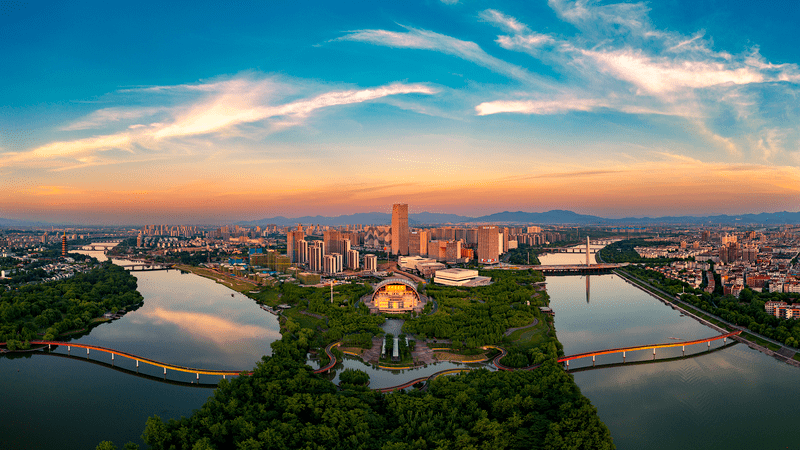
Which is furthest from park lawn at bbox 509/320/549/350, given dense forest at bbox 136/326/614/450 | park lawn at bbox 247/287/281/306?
park lawn at bbox 247/287/281/306

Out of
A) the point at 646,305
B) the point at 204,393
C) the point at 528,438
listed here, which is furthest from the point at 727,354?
the point at 204,393

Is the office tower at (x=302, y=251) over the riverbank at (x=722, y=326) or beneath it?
over

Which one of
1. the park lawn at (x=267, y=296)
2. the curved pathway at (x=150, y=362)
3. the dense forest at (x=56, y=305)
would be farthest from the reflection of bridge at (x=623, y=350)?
the dense forest at (x=56, y=305)

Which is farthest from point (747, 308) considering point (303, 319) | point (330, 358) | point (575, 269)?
point (575, 269)

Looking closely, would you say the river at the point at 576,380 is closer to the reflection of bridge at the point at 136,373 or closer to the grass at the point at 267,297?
the reflection of bridge at the point at 136,373

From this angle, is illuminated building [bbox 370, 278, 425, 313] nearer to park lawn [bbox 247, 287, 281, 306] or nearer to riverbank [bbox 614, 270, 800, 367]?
park lawn [bbox 247, 287, 281, 306]

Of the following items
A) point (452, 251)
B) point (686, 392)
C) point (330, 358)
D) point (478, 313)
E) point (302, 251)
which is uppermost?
point (302, 251)

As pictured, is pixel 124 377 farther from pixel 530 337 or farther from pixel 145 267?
pixel 145 267
